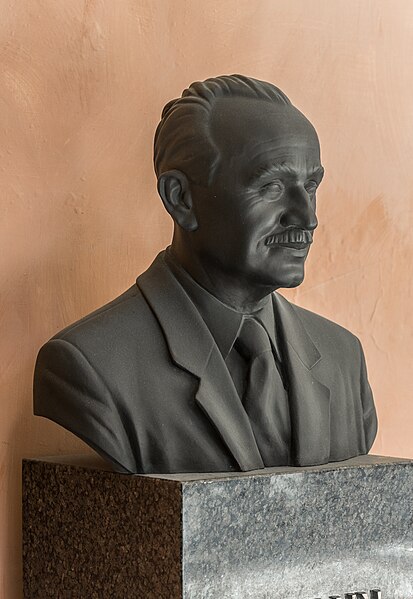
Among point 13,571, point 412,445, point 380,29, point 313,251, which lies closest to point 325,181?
point 313,251

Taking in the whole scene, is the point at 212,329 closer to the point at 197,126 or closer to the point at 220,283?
the point at 220,283

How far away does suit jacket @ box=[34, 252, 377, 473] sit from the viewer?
2.59 meters

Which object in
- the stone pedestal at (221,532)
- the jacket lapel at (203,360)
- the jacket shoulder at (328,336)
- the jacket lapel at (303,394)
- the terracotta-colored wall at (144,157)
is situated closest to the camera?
the stone pedestal at (221,532)

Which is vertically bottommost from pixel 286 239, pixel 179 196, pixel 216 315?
pixel 216 315

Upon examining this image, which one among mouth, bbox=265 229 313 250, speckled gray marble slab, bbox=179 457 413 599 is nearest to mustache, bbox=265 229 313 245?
mouth, bbox=265 229 313 250

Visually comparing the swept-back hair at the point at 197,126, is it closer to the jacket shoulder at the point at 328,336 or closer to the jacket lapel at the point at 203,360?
the jacket lapel at the point at 203,360

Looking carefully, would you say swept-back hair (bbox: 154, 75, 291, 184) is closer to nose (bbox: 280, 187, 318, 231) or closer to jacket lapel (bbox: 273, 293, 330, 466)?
nose (bbox: 280, 187, 318, 231)

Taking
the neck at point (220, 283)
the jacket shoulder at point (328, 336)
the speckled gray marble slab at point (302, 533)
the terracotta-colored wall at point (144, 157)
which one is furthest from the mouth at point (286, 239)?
the terracotta-colored wall at point (144, 157)

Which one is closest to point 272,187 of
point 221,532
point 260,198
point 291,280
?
point 260,198

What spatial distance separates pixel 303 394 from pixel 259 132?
58 cm

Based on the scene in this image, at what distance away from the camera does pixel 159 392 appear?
2635mm

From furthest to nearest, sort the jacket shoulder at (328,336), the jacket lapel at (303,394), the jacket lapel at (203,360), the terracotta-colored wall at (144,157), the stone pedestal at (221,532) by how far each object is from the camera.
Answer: the terracotta-colored wall at (144,157)
the jacket shoulder at (328,336)
the jacket lapel at (303,394)
the jacket lapel at (203,360)
the stone pedestal at (221,532)

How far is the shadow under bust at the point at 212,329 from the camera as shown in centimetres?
261

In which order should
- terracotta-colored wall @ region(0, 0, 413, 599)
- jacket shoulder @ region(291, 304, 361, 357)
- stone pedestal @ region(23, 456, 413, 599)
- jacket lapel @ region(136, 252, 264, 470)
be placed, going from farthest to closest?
terracotta-colored wall @ region(0, 0, 413, 599) < jacket shoulder @ region(291, 304, 361, 357) < jacket lapel @ region(136, 252, 264, 470) < stone pedestal @ region(23, 456, 413, 599)
